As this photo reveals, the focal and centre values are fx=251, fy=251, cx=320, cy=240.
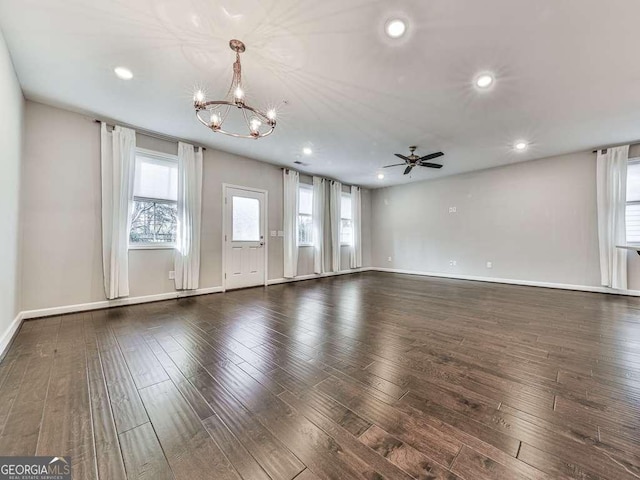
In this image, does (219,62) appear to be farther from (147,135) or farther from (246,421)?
(246,421)

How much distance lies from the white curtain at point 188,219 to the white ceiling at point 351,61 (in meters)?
0.53

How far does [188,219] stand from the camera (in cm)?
450

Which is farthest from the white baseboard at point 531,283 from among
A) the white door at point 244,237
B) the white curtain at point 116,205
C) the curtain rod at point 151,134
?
the white curtain at point 116,205

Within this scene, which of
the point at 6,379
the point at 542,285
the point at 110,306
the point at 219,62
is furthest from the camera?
the point at 542,285

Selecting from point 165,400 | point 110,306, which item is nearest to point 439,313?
point 165,400

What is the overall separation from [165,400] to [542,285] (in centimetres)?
706

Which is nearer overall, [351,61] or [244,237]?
[351,61]

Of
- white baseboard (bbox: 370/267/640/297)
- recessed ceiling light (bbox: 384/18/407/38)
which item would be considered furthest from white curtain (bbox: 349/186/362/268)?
recessed ceiling light (bbox: 384/18/407/38)

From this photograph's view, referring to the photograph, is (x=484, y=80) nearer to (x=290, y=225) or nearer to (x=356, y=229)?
(x=290, y=225)


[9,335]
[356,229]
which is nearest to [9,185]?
[9,335]

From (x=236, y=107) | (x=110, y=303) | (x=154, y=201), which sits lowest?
(x=110, y=303)

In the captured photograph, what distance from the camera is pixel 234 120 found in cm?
381

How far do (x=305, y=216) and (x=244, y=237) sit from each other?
1900 millimetres

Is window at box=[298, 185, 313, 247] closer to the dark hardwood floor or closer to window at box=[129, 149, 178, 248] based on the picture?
window at box=[129, 149, 178, 248]
